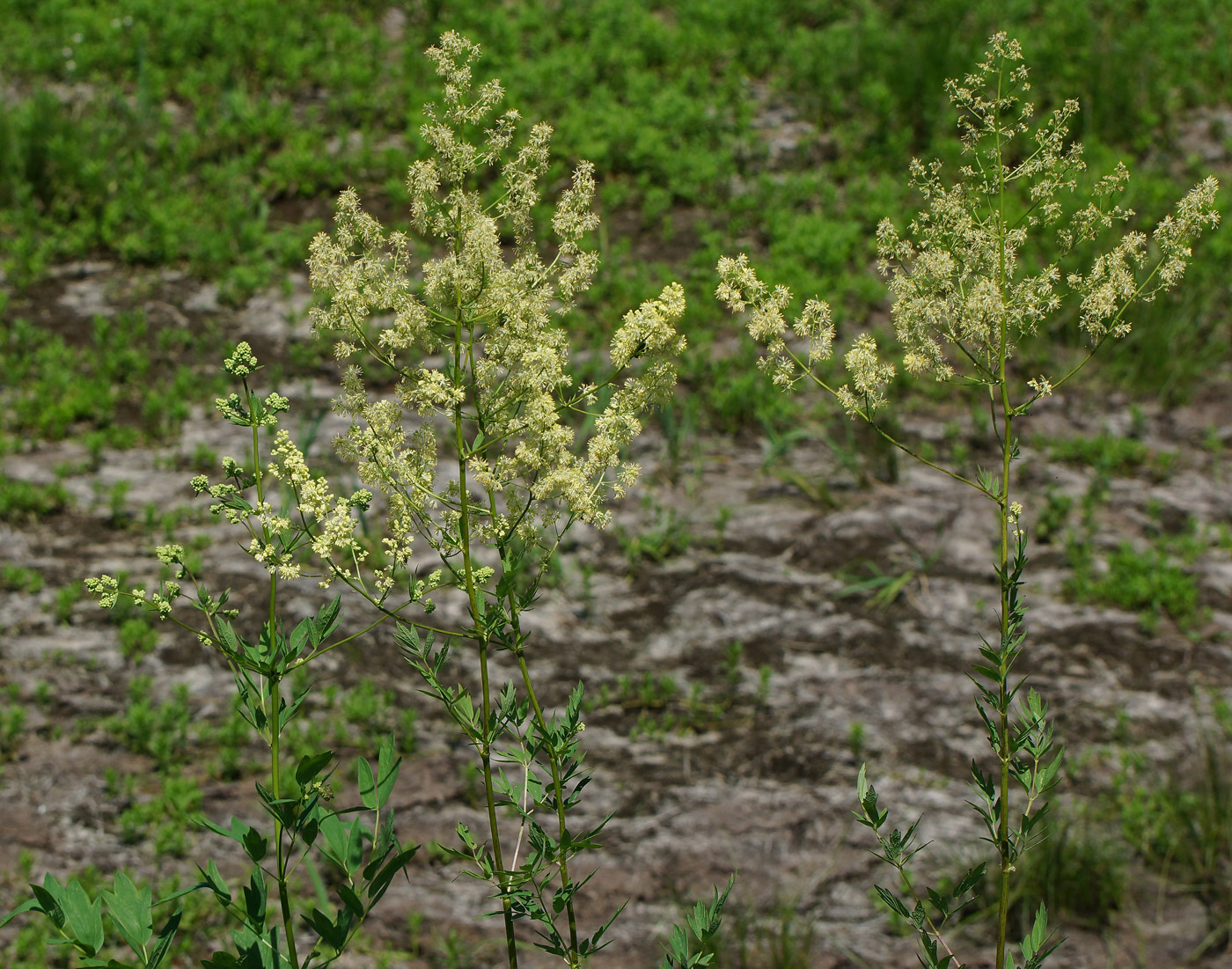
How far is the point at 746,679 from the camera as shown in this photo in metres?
4.64

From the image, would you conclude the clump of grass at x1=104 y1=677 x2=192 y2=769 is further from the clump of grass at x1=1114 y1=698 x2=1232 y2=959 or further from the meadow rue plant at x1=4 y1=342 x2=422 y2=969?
the clump of grass at x1=1114 y1=698 x2=1232 y2=959

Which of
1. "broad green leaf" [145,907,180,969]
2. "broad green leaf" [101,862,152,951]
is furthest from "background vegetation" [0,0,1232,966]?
"broad green leaf" [145,907,180,969]

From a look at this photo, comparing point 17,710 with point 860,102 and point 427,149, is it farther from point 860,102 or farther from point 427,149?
point 860,102

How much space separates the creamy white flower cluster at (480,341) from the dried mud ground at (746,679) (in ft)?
7.63

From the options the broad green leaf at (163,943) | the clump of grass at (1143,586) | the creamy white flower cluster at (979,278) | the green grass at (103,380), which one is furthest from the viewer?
the green grass at (103,380)

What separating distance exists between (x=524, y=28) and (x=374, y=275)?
7013 mm

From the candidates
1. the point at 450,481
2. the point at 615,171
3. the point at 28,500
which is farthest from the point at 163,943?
the point at 615,171

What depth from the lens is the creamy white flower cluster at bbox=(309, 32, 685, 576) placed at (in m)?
1.65

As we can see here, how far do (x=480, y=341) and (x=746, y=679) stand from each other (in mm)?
3202

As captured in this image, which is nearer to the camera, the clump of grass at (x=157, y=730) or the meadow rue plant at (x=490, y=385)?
the meadow rue plant at (x=490, y=385)

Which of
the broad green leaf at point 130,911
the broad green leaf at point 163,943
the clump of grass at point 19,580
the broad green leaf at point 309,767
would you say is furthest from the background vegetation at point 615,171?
the broad green leaf at point 309,767

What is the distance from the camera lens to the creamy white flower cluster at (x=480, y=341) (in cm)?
165

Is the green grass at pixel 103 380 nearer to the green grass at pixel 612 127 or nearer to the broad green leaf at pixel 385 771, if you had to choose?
the green grass at pixel 612 127

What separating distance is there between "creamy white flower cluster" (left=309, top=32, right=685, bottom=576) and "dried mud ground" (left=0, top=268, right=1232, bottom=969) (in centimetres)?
232
